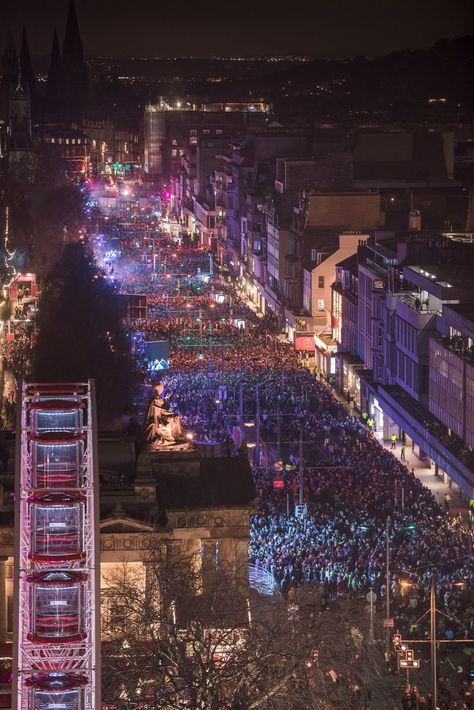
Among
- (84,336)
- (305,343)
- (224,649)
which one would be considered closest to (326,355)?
(305,343)

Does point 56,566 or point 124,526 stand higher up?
point 56,566

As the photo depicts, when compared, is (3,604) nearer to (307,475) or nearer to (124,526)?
(124,526)

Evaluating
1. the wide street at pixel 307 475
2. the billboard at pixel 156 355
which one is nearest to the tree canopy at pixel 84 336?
the billboard at pixel 156 355

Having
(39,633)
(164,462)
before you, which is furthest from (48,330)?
(39,633)

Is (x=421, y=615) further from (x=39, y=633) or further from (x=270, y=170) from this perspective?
(x=270, y=170)

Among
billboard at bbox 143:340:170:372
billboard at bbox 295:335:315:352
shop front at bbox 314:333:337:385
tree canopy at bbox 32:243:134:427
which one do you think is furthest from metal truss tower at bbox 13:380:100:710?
billboard at bbox 295:335:315:352

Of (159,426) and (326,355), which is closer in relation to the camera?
(159,426)
